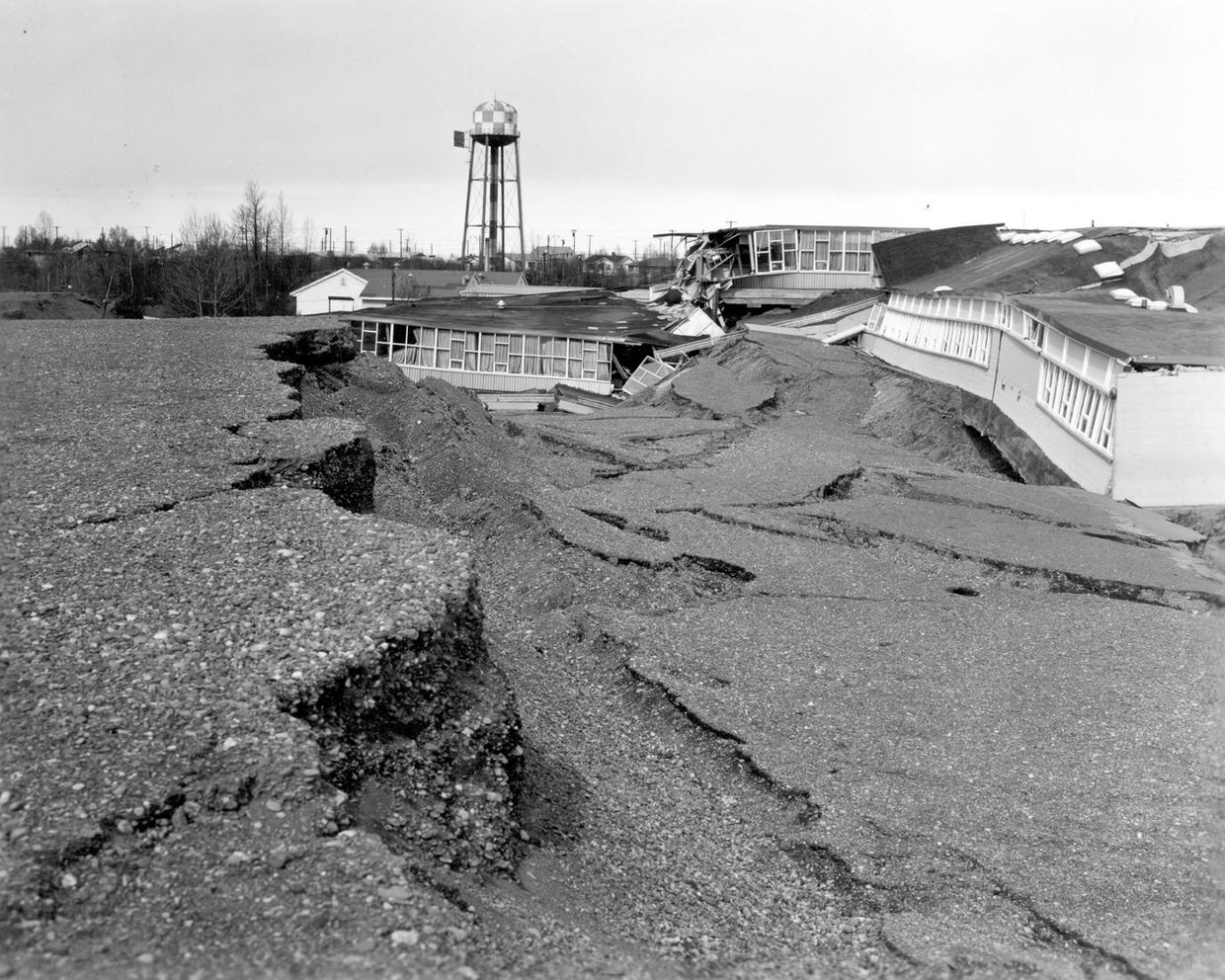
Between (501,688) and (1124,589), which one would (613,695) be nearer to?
(501,688)

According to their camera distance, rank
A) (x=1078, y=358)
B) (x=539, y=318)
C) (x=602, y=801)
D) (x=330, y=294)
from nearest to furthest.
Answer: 1. (x=602, y=801)
2. (x=1078, y=358)
3. (x=539, y=318)
4. (x=330, y=294)

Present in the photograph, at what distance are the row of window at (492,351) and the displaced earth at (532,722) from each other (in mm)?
24796

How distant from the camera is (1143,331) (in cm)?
1491

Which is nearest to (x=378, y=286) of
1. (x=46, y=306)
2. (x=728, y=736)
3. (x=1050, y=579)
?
(x=46, y=306)

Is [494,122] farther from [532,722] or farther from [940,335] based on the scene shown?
[532,722]

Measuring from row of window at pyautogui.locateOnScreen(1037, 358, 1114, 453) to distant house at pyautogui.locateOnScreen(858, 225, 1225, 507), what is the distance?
0.07 ft

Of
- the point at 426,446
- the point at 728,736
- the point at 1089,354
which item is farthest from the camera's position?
the point at 1089,354

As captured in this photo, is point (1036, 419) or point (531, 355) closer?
point (1036, 419)

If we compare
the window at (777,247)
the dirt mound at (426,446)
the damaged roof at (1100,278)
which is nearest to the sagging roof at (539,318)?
the window at (777,247)

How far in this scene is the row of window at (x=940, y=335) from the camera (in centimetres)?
2173

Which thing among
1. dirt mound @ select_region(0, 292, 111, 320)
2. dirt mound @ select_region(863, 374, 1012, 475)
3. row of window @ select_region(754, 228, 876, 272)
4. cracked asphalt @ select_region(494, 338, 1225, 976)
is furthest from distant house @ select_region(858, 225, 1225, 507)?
row of window @ select_region(754, 228, 876, 272)

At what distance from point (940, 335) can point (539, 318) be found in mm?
17020

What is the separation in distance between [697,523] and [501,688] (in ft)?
19.9

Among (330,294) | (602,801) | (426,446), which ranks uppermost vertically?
(330,294)
